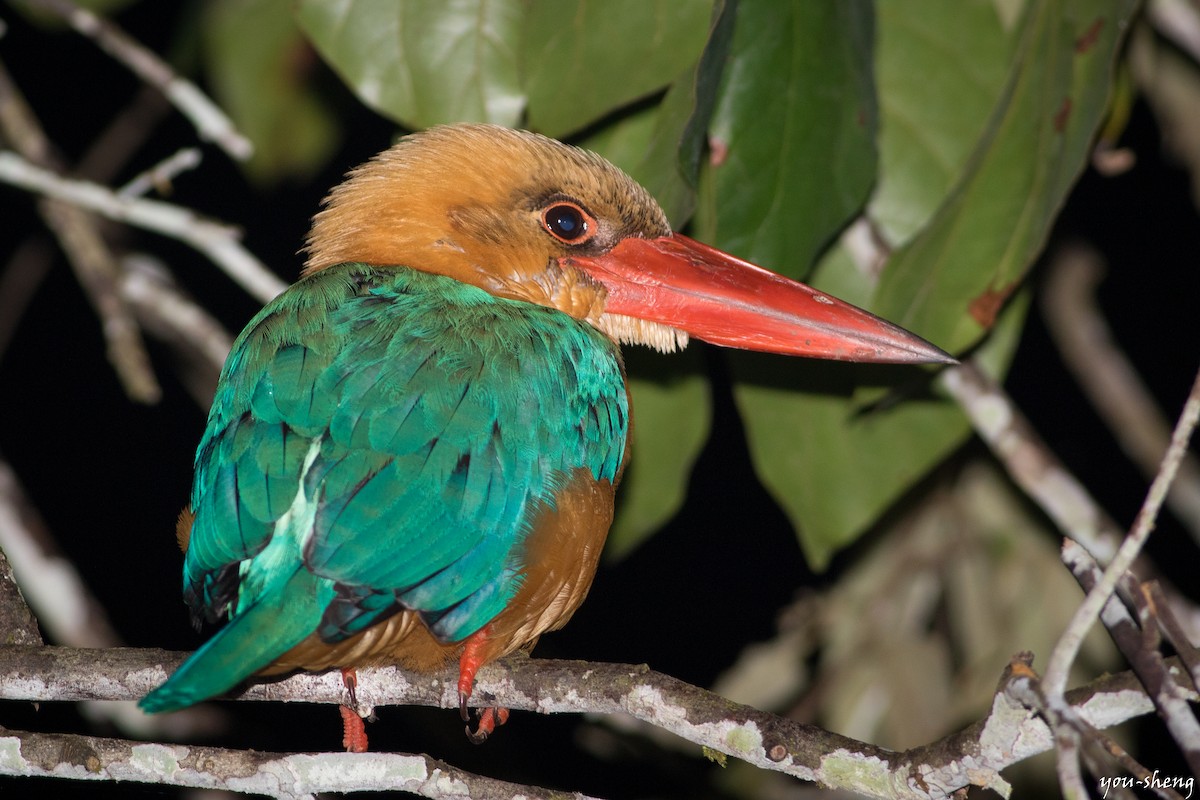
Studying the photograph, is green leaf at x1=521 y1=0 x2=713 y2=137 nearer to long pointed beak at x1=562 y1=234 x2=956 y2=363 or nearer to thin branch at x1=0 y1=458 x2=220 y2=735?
long pointed beak at x1=562 y1=234 x2=956 y2=363

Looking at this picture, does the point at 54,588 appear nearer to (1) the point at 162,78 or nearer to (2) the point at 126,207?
(2) the point at 126,207

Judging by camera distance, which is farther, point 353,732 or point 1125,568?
point 353,732

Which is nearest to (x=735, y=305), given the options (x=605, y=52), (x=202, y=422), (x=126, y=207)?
(x=605, y=52)

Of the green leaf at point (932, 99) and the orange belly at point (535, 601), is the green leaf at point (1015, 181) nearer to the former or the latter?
the green leaf at point (932, 99)

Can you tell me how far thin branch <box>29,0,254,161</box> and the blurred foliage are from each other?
0.62 m

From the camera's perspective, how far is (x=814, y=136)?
7.84ft

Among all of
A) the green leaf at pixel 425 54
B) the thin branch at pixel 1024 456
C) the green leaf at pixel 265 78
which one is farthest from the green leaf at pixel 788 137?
the green leaf at pixel 265 78

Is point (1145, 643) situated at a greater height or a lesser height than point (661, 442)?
lesser

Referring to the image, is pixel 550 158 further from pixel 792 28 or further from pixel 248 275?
pixel 248 275

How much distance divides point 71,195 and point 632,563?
9.21ft

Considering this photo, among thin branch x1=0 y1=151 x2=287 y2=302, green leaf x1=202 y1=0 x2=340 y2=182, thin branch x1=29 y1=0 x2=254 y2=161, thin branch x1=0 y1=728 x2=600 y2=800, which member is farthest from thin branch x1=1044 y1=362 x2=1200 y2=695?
green leaf x1=202 y1=0 x2=340 y2=182

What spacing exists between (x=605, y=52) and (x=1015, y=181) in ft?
2.67

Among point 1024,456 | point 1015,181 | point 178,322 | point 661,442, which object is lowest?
point 661,442

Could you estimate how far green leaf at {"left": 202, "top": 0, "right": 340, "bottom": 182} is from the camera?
3.35m
